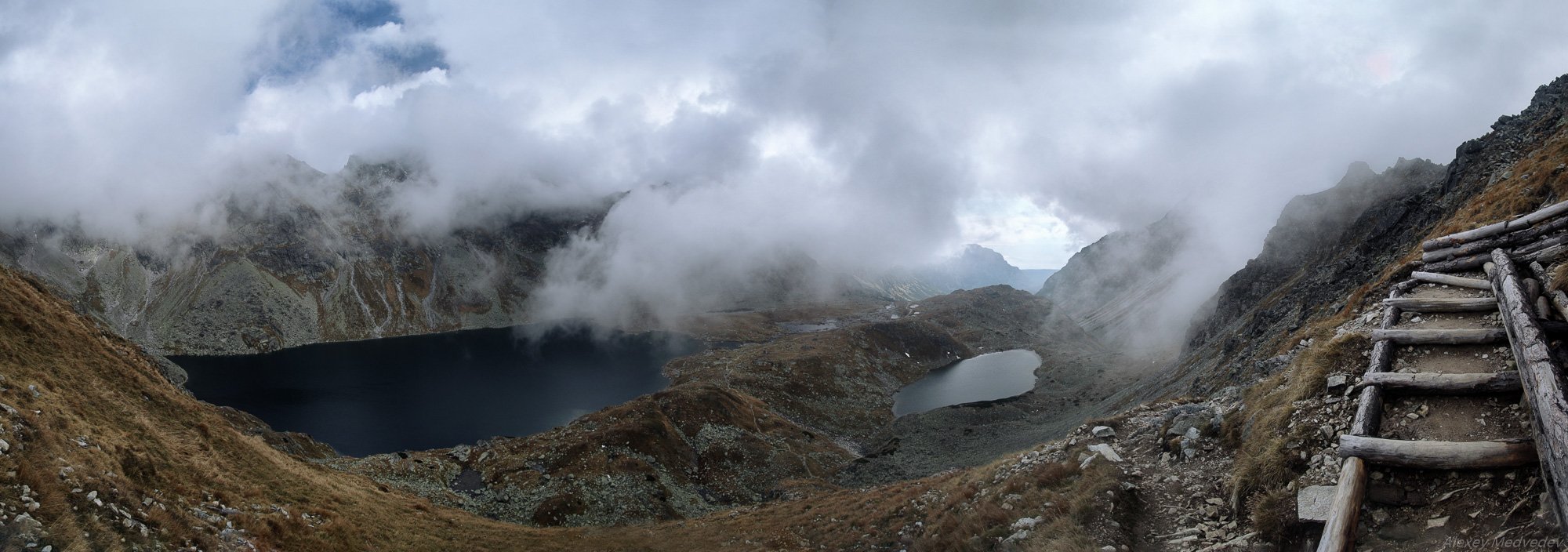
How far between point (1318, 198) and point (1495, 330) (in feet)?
466

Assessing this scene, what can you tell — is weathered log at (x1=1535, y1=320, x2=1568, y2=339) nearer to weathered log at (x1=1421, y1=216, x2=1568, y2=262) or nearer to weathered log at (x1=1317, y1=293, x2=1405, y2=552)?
weathered log at (x1=1317, y1=293, x2=1405, y2=552)

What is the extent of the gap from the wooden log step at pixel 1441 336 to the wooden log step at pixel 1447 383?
236 centimetres

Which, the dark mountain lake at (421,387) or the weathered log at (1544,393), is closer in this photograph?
the weathered log at (1544,393)

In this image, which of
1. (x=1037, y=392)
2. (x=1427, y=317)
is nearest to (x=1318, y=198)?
(x=1037, y=392)

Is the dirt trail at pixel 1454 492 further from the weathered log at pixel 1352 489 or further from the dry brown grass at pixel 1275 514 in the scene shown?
the dry brown grass at pixel 1275 514

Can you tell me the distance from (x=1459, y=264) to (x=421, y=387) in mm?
150984

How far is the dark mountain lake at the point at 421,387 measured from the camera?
97.1 metres

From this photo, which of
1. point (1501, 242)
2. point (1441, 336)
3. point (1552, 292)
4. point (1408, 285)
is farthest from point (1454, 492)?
point (1408, 285)

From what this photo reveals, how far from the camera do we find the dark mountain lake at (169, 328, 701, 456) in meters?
97.1

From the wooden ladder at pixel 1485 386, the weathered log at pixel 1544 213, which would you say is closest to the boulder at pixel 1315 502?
the wooden ladder at pixel 1485 386

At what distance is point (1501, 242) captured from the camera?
577 inches

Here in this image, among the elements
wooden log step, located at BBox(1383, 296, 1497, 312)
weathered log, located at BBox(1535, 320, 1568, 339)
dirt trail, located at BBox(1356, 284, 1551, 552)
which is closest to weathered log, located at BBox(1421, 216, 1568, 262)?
wooden log step, located at BBox(1383, 296, 1497, 312)

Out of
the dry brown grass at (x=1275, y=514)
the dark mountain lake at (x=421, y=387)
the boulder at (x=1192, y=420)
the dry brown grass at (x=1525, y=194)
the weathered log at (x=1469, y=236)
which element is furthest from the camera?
the dark mountain lake at (x=421, y=387)

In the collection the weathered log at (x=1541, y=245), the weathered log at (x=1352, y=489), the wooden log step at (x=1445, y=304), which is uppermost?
the weathered log at (x=1541, y=245)
